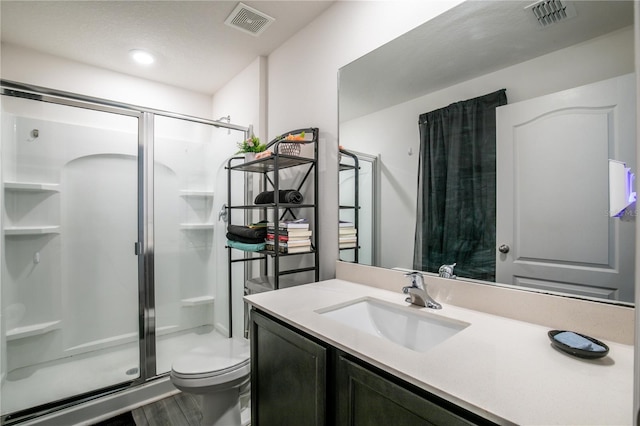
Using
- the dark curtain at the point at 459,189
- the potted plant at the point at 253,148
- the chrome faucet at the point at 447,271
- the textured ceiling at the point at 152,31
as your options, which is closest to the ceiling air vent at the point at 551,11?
the dark curtain at the point at 459,189

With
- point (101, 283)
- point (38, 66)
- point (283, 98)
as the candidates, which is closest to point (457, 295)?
point (283, 98)

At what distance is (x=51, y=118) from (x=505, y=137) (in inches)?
110

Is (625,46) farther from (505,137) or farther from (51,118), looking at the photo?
(51,118)

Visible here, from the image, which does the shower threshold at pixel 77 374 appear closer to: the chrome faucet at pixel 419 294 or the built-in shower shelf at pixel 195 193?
the built-in shower shelf at pixel 195 193

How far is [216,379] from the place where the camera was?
138cm

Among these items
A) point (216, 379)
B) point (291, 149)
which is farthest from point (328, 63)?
point (216, 379)

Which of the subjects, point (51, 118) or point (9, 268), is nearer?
Answer: point (9, 268)

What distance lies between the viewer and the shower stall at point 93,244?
1.86 meters

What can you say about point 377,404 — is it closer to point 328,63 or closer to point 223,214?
point 328,63

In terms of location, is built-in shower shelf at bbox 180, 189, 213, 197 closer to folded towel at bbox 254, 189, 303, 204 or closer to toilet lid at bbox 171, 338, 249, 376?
folded towel at bbox 254, 189, 303, 204

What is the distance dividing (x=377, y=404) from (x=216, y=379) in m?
0.99

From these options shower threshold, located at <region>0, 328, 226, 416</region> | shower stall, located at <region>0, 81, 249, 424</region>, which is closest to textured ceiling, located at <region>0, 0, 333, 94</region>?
shower stall, located at <region>0, 81, 249, 424</region>

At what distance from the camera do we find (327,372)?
838mm

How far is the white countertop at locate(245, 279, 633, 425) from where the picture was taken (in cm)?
53
